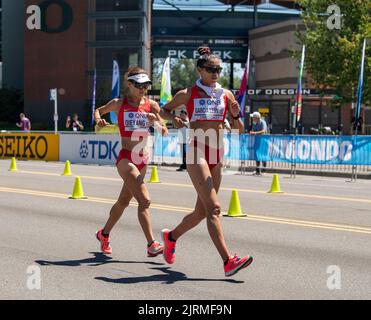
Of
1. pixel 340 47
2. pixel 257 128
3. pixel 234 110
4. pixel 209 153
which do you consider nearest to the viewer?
pixel 209 153

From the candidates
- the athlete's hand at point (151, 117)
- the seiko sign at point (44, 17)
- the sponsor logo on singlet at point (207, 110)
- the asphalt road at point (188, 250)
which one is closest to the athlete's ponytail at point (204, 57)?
the sponsor logo on singlet at point (207, 110)

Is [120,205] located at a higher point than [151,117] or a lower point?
lower

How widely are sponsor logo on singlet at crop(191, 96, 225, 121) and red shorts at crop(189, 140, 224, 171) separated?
265 mm

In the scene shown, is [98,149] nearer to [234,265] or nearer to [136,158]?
[136,158]

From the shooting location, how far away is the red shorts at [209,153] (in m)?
7.48

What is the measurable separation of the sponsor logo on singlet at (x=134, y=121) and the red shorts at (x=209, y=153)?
3.99ft

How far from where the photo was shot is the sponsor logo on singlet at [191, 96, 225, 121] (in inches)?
297

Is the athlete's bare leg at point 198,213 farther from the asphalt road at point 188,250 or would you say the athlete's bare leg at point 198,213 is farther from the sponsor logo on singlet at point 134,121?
the sponsor logo on singlet at point 134,121

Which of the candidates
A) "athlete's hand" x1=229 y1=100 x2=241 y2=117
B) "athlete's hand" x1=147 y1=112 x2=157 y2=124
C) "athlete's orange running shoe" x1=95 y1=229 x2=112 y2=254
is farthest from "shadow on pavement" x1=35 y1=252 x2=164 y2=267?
"athlete's hand" x1=229 y1=100 x2=241 y2=117

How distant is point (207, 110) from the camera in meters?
7.53

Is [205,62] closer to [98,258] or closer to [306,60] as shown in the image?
[98,258]

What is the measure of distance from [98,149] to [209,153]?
75.9 ft

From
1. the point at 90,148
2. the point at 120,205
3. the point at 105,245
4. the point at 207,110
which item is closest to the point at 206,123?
the point at 207,110

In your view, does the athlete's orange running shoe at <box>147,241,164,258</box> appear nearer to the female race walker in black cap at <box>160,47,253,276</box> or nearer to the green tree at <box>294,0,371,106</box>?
the female race walker in black cap at <box>160,47,253,276</box>
